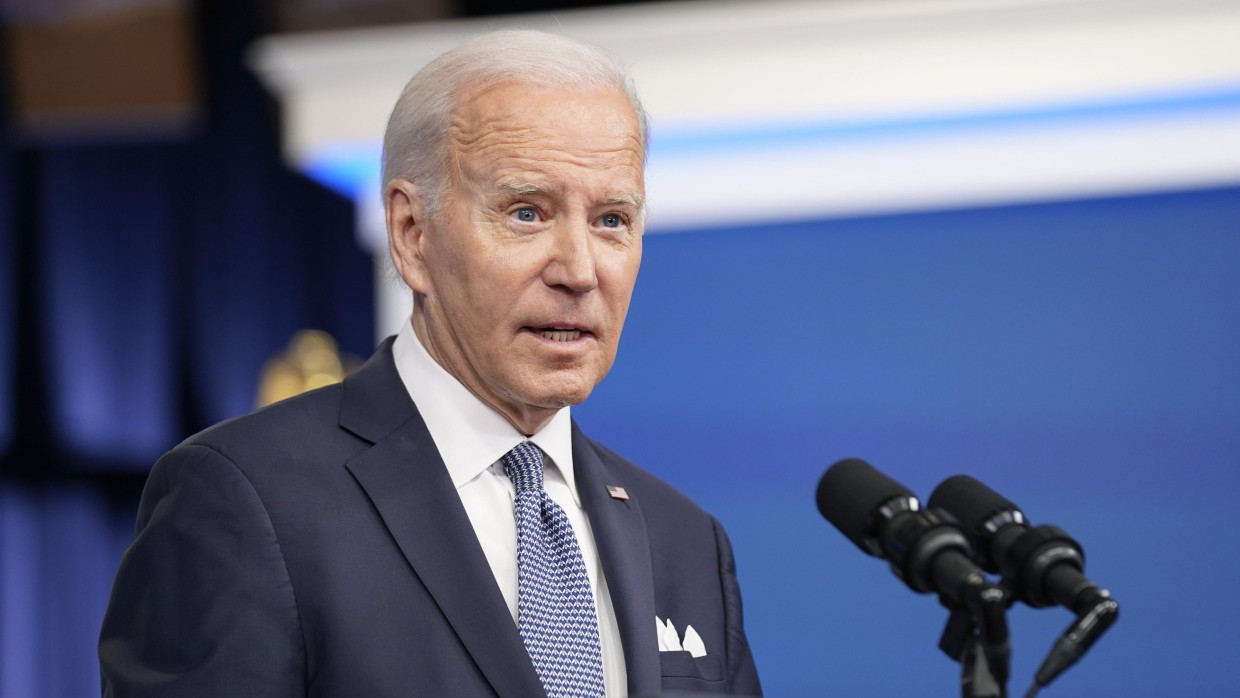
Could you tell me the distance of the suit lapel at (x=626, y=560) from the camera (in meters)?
1.62

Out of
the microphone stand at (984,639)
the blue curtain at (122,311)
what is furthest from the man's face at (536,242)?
the blue curtain at (122,311)

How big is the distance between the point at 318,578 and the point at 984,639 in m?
0.72

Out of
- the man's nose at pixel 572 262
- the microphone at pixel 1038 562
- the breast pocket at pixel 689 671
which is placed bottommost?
the breast pocket at pixel 689 671

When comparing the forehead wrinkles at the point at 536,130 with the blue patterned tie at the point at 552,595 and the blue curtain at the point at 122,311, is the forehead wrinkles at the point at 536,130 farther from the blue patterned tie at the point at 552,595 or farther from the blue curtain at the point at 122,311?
the blue curtain at the point at 122,311

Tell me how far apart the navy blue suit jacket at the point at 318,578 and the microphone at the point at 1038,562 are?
1.45 feet

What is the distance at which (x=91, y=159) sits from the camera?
4316 millimetres

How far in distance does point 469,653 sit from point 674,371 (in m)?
2.55

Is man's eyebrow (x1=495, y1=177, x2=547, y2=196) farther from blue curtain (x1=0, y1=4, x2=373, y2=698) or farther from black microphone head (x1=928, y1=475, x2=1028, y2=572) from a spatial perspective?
blue curtain (x1=0, y1=4, x2=373, y2=698)

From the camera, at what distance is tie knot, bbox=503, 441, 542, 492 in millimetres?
1659

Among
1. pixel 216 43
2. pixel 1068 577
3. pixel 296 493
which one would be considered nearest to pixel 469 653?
pixel 296 493

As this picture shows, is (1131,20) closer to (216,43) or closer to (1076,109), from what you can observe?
(1076,109)

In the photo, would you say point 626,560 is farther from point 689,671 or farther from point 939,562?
point 939,562

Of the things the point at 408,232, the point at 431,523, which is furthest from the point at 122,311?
the point at 431,523

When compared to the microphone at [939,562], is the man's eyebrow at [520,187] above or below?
above
